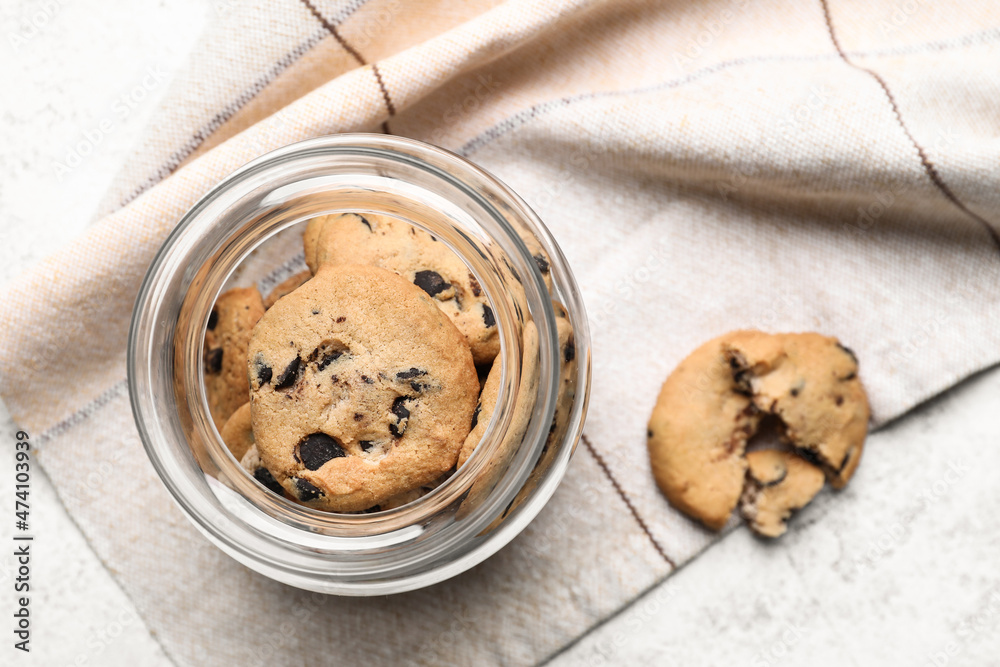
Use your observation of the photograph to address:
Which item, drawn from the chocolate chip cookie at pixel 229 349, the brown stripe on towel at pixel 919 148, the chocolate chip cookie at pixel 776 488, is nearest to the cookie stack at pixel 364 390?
the chocolate chip cookie at pixel 229 349

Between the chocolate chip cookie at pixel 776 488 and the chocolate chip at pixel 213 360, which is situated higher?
the chocolate chip at pixel 213 360

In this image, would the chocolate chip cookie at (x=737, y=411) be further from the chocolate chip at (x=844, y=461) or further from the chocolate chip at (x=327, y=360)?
the chocolate chip at (x=327, y=360)

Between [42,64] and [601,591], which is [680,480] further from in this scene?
[42,64]

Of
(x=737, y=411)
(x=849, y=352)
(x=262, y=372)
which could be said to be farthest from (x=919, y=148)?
(x=262, y=372)

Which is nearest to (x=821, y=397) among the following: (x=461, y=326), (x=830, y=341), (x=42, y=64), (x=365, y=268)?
(x=830, y=341)

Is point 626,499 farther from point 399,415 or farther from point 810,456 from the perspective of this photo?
point 399,415
